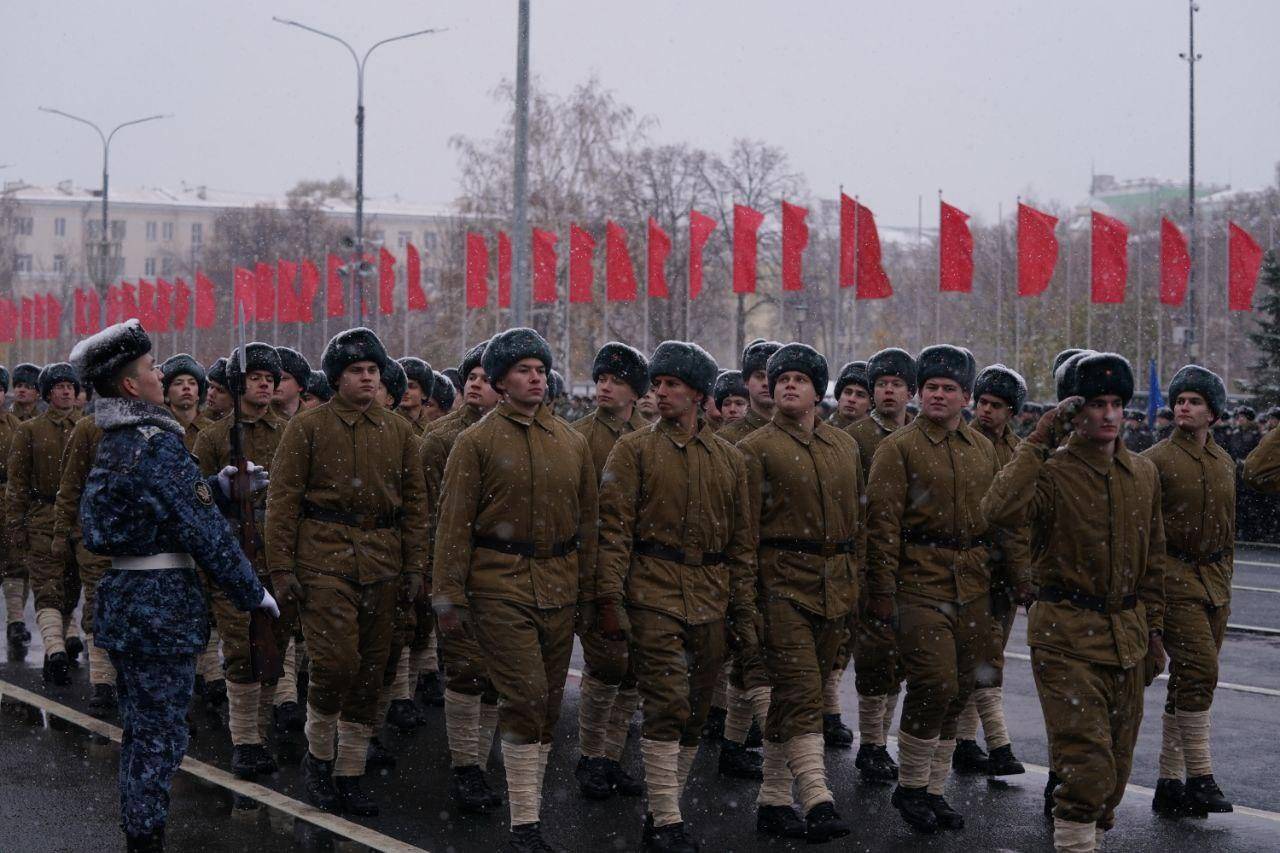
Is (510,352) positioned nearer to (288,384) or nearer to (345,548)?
(345,548)

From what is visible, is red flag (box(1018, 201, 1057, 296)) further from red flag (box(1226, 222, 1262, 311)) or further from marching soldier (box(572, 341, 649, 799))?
marching soldier (box(572, 341, 649, 799))

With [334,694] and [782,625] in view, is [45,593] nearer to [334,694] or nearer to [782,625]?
[334,694]

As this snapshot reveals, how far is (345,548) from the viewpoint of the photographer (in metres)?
7.52

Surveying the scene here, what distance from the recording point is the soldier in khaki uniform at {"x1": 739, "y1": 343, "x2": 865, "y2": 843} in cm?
697

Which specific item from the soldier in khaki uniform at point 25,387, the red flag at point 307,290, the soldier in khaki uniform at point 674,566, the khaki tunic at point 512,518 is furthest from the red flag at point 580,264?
the khaki tunic at point 512,518

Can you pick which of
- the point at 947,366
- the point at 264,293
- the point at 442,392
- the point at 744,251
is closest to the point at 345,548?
the point at 947,366

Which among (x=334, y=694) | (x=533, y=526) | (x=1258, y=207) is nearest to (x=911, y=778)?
(x=533, y=526)

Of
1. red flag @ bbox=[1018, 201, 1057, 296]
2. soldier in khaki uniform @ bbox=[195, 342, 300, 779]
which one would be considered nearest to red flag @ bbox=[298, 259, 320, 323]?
red flag @ bbox=[1018, 201, 1057, 296]

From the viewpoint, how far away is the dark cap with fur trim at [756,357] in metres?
9.35

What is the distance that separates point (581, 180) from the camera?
1841 inches

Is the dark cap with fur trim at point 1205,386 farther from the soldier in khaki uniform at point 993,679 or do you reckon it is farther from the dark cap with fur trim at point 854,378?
the dark cap with fur trim at point 854,378

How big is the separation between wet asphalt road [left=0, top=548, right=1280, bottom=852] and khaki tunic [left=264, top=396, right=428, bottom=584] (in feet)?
3.76

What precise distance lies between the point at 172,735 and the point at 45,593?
5.45m

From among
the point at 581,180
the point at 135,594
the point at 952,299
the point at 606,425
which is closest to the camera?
the point at 135,594
